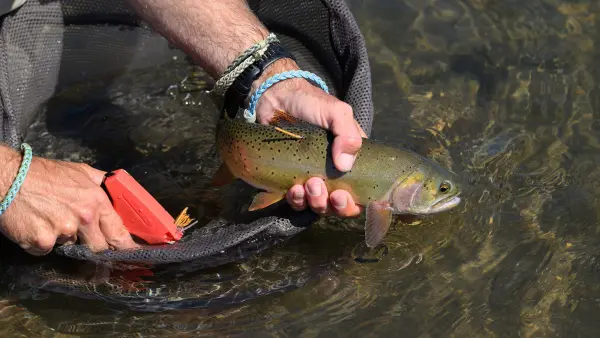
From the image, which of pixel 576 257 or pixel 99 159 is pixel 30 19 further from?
pixel 576 257

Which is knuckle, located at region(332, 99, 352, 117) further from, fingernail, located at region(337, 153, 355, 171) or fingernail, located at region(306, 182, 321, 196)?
fingernail, located at region(306, 182, 321, 196)

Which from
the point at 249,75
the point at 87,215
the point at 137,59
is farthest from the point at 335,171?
the point at 137,59

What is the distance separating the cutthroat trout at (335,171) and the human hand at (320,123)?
0.04 m

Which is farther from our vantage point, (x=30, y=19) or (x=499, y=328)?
(x=30, y=19)

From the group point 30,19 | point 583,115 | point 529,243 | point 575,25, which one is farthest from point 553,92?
point 30,19

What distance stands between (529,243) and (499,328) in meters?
0.59

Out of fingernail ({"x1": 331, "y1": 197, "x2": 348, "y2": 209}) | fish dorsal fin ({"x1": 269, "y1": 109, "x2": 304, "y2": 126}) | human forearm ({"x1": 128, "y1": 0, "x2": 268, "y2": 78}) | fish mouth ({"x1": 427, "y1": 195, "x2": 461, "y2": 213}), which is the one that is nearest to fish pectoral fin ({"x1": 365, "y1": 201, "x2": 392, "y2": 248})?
fingernail ({"x1": 331, "y1": 197, "x2": 348, "y2": 209})

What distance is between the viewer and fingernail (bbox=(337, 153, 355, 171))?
3173mm

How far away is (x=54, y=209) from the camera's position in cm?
322

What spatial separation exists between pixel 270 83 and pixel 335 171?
1.86 ft

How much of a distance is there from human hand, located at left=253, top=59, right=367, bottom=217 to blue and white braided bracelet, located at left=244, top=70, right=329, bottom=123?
0.02 m

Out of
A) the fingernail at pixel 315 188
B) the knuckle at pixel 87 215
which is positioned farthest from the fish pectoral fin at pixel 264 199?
the knuckle at pixel 87 215

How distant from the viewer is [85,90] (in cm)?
480

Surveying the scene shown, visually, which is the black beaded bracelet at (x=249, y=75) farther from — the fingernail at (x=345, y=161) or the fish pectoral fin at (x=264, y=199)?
the fingernail at (x=345, y=161)
